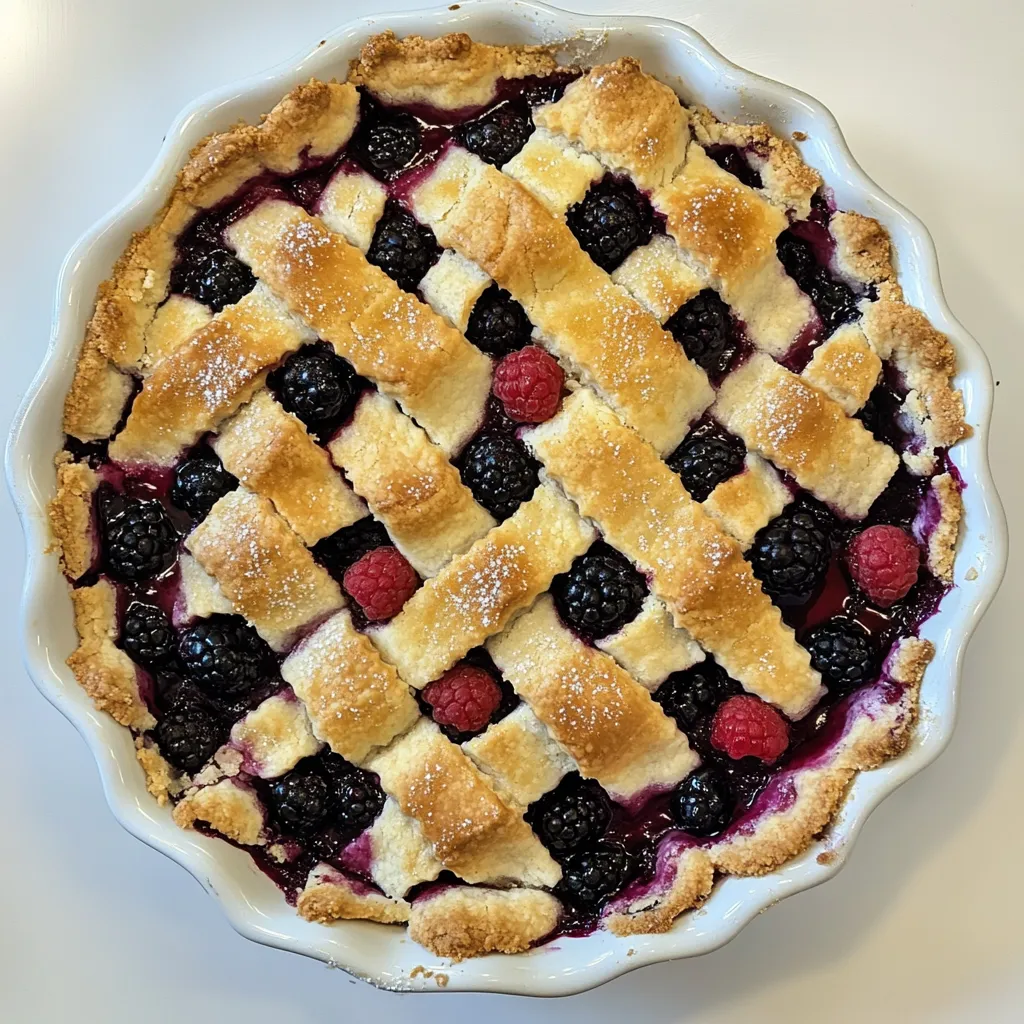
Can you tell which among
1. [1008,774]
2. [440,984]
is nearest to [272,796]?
[440,984]

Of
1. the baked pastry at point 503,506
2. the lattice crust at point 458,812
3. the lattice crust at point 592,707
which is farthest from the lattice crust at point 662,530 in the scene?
the lattice crust at point 458,812

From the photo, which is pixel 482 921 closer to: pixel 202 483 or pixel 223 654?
pixel 223 654

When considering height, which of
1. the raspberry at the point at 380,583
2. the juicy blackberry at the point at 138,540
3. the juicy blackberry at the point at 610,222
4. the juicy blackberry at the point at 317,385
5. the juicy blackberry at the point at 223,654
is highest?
the juicy blackberry at the point at 610,222

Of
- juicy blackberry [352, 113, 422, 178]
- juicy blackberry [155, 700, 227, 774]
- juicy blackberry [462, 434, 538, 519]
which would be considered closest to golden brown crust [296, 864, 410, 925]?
juicy blackberry [155, 700, 227, 774]

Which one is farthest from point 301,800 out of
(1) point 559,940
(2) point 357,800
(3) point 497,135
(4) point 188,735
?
(3) point 497,135

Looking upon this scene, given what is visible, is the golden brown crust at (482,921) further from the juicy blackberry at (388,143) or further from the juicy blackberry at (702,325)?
the juicy blackberry at (388,143)

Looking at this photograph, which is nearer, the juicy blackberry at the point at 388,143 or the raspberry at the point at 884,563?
the raspberry at the point at 884,563
